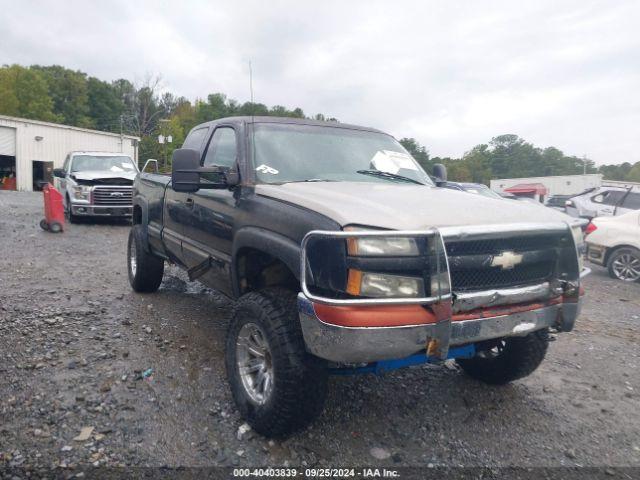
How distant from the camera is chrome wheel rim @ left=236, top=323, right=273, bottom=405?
2896 mm

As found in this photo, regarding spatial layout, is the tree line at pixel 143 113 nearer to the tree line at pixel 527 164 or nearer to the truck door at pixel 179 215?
the tree line at pixel 527 164

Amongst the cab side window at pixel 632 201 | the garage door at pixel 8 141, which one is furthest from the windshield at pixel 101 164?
the garage door at pixel 8 141

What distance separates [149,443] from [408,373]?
204cm

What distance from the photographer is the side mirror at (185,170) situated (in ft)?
11.0

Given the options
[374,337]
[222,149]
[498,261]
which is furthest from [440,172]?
[374,337]

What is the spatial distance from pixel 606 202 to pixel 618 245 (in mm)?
4549

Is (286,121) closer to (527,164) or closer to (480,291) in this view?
(480,291)

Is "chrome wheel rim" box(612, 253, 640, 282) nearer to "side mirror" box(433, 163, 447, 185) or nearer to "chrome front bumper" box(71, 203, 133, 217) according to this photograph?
"side mirror" box(433, 163, 447, 185)

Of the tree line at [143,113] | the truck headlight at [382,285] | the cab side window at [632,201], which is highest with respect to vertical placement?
the tree line at [143,113]

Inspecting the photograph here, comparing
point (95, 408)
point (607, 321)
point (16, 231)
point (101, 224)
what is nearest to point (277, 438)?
point (95, 408)

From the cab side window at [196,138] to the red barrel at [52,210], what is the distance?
716cm

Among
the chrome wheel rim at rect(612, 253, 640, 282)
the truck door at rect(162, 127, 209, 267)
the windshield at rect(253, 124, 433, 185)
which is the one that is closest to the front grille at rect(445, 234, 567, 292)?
the windshield at rect(253, 124, 433, 185)

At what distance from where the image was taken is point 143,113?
208 feet

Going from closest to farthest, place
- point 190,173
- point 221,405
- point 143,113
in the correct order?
1. point 221,405
2. point 190,173
3. point 143,113
